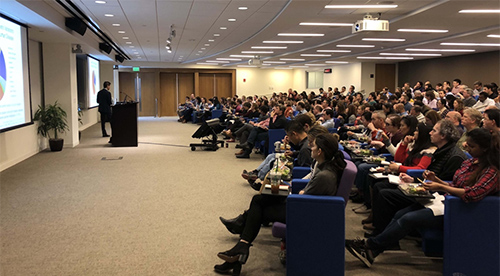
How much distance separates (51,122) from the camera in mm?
10375

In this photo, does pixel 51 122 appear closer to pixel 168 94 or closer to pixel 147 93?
pixel 147 93

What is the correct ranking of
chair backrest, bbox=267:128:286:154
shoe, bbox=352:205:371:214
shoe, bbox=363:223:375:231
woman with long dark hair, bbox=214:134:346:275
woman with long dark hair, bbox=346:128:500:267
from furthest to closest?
chair backrest, bbox=267:128:286:154 → shoe, bbox=352:205:371:214 → shoe, bbox=363:223:375:231 → woman with long dark hair, bbox=214:134:346:275 → woman with long dark hair, bbox=346:128:500:267

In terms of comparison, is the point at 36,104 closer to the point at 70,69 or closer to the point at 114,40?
the point at 70,69

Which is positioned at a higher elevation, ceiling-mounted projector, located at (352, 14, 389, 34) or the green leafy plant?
ceiling-mounted projector, located at (352, 14, 389, 34)

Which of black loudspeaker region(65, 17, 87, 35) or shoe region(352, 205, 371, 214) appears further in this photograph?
black loudspeaker region(65, 17, 87, 35)

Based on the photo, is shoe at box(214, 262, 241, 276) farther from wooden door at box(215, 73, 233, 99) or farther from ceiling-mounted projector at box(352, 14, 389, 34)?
wooden door at box(215, 73, 233, 99)

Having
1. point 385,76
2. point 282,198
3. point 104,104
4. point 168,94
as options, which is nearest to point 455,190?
point 282,198

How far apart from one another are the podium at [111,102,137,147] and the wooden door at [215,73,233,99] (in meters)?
17.2

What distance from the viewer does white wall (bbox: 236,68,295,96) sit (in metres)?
29.2

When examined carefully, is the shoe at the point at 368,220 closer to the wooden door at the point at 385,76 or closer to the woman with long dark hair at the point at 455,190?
the woman with long dark hair at the point at 455,190

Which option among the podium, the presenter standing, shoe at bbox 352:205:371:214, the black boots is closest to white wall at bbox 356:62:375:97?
the presenter standing

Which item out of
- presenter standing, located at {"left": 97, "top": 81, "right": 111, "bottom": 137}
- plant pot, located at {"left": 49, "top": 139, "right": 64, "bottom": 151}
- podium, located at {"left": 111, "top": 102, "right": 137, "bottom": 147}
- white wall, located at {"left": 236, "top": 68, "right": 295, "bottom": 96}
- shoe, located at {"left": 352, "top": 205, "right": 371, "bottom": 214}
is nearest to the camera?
shoe, located at {"left": 352, "top": 205, "right": 371, "bottom": 214}

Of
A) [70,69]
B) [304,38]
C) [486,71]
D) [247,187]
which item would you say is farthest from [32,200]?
[486,71]

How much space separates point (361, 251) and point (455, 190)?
1019 mm
